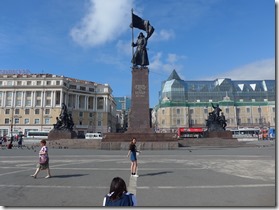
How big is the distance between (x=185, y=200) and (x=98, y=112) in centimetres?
10107

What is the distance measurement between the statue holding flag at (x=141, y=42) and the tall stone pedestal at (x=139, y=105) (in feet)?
4.32

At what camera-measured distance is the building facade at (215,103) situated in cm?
10888

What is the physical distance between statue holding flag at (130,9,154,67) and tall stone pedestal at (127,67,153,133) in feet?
4.32

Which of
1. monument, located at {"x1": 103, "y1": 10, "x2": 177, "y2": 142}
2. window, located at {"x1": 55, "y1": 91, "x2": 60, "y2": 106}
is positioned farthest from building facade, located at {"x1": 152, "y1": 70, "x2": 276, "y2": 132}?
monument, located at {"x1": 103, "y1": 10, "x2": 177, "y2": 142}

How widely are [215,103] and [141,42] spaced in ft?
285

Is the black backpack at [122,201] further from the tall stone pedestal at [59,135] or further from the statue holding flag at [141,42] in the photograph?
the tall stone pedestal at [59,135]

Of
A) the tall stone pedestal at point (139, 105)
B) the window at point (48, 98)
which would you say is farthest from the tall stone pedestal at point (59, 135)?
the window at point (48, 98)

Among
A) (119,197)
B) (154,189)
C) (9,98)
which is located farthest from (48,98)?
(119,197)

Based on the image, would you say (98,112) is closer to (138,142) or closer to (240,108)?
(240,108)

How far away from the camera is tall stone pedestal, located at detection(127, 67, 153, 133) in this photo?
1075 inches

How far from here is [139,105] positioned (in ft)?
90.6

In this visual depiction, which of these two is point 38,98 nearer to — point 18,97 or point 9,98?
point 18,97

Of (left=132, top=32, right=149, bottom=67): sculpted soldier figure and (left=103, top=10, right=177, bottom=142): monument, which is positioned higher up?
(left=132, top=32, right=149, bottom=67): sculpted soldier figure

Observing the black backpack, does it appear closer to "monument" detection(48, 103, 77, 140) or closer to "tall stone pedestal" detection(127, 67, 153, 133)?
"tall stone pedestal" detection(127, 67, 153, 133)
